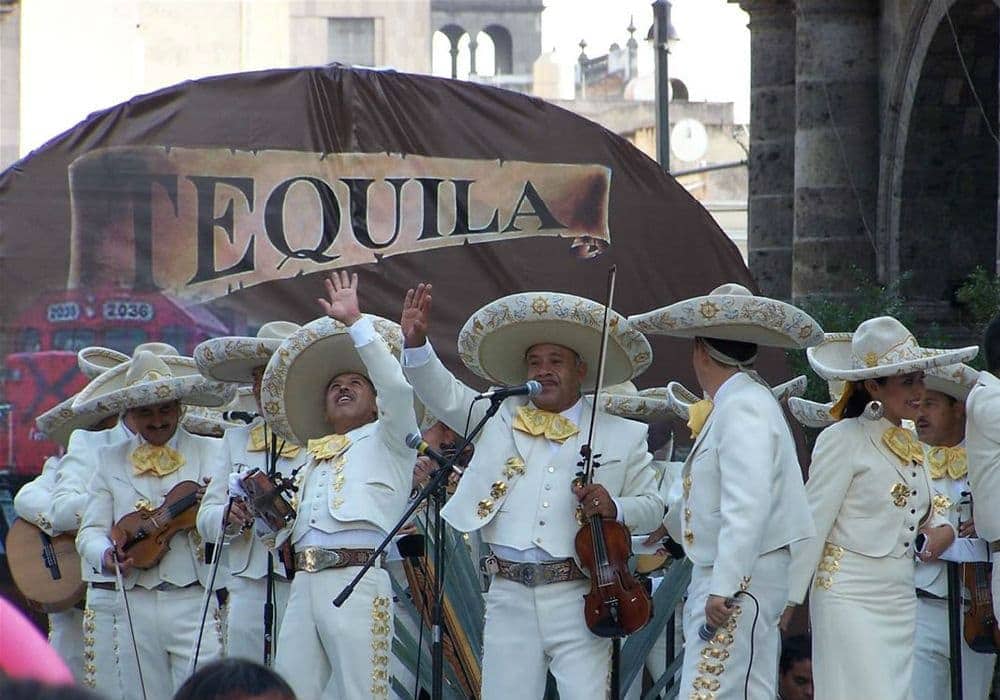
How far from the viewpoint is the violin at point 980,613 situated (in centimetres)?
712

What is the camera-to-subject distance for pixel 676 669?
7762 mm

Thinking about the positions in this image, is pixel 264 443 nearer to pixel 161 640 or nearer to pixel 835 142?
pixel 161 640

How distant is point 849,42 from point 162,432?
7.36m

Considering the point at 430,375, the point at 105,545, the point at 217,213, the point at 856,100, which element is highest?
the point at 856,100

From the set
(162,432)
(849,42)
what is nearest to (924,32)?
(849,42)

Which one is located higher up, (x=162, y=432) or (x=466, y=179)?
(x=466, y=179)

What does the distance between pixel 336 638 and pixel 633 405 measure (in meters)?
2.70

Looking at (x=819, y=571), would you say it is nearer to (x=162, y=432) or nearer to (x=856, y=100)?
(x=162, y=432)

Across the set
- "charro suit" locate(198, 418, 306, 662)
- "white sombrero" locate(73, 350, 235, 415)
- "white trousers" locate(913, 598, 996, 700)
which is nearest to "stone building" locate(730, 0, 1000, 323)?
"white trousers" locate(913, 598, 996, 700)

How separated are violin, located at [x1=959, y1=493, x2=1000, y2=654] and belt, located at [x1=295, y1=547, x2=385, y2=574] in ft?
8.17

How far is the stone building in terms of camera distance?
12383 millimetres

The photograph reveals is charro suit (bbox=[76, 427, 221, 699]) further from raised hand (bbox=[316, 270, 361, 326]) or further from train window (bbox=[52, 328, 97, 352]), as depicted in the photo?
train window (bbox=[52, 328, 97, 352])

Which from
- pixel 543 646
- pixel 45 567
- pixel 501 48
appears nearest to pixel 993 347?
pixel 543 646

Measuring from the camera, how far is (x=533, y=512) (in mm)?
6430
